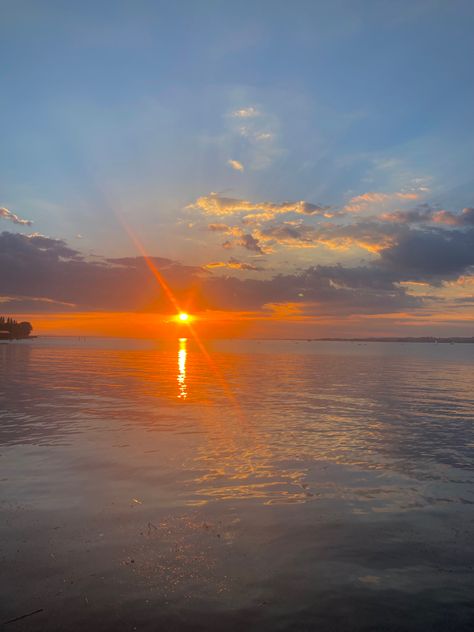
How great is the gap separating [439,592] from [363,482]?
768 cm

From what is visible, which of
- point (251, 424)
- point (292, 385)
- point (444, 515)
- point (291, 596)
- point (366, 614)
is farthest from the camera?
point (292, 385)

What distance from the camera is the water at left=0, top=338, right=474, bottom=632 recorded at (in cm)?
855

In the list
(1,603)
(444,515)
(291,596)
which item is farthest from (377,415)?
(1,603)

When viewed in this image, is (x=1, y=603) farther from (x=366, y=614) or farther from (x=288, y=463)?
(x=288, y=463)

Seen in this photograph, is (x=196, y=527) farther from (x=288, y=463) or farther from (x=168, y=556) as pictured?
(x=288, y=463)

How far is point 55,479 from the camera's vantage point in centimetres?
1650

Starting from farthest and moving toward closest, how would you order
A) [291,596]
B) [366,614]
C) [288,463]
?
[288,463] < [291,596] < [366,614]

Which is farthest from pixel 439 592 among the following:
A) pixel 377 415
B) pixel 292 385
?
pixel 292 385

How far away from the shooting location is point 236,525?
12.6m

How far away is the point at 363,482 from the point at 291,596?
8.59m

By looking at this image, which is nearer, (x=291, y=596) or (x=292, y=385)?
(x=291, y=596)

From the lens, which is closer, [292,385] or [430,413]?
[430,413]

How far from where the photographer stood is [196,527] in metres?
12.3

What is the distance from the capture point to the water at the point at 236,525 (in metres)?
8.55
